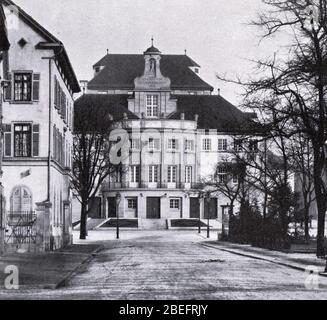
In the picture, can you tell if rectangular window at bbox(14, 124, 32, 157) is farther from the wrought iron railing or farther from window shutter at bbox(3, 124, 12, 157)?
the wrought iron railing

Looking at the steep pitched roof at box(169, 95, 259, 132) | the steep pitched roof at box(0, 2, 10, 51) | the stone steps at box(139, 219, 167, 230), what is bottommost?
the stone steps at box(139, 219, 167, 230)

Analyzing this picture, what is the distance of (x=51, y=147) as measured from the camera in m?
38.2

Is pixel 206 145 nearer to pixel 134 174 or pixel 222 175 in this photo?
pixel 134 174

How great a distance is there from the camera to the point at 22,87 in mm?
38125

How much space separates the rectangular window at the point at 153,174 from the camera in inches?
3762

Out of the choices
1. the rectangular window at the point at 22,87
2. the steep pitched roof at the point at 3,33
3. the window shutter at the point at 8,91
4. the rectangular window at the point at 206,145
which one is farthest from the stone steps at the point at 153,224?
the steep pitched roof at the point at 3,33

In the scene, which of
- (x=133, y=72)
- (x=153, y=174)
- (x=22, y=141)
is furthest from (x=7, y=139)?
(x=133, y=72)

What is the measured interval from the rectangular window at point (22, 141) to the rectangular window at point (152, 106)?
59.1 meters

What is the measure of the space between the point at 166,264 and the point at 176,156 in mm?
68969

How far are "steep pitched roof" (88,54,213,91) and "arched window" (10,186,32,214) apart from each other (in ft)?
215

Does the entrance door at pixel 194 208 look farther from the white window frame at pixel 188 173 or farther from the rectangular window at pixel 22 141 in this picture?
the rectangular window at pixel 22 141

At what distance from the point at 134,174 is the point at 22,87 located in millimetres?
57631

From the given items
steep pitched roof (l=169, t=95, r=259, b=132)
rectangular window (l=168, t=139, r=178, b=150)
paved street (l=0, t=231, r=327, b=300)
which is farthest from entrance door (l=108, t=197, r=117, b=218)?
paved street (l=0, t=231, r=327, b=300)

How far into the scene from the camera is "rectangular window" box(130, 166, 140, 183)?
95.4 m
